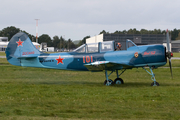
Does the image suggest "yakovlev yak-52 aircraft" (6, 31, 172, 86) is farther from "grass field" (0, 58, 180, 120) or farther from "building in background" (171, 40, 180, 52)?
"building in background" (171, 40, 180, 52)

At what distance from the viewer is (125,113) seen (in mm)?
6445

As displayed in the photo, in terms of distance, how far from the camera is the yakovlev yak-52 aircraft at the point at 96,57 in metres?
11.4

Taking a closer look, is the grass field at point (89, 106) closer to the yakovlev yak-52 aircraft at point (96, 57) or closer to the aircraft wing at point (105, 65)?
the aircraft wing at point (105, 65)

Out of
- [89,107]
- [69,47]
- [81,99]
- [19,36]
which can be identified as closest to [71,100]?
[81,99]

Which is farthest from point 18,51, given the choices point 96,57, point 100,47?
point 100,47

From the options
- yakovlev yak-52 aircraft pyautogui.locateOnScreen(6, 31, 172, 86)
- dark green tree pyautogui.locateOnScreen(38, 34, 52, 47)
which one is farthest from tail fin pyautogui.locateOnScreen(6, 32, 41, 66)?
dark green tree pyautogui.locateOnScreen(38, 34, 52, 47)

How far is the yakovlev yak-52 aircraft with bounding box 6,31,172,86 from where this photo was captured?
11.4 meters

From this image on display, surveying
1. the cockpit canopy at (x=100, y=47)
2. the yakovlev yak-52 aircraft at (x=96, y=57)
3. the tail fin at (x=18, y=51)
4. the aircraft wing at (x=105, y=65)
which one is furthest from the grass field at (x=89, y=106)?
the tail fin at (x=18, y=51)

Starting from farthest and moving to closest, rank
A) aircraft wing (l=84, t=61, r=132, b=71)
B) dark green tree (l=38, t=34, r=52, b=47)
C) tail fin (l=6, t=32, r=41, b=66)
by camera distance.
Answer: dark green tree (l=38, t=34, r=52, b=47) → tail fin (l=6, t=32, r=41, b=66) → aircraft wing (l=84, t=61, r=132, b=71)

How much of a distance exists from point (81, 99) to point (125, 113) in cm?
227

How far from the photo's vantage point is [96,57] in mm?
12258

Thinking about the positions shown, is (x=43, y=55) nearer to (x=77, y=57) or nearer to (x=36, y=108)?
(x=77, y=57)

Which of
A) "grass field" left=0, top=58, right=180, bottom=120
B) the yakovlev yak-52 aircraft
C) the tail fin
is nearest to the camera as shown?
"grass field" left=0, top=58, right=180, bottom=120

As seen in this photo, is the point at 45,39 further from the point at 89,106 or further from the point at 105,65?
the point at 89,106
